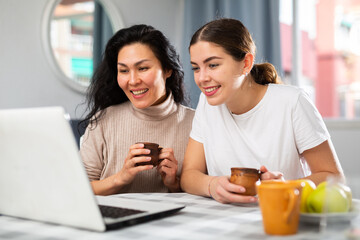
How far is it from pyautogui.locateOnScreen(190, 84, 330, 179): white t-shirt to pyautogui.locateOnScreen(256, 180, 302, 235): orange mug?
2.27 feet

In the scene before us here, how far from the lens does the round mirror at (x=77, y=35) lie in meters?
3.31

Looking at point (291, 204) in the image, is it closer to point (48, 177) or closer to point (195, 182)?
point (48, 177)

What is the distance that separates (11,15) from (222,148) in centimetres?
212

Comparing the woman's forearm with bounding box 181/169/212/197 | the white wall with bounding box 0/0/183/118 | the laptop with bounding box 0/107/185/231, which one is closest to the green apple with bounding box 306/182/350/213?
the laptop with bounding box 0/107/185/231

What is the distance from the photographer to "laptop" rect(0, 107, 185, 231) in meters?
0.83

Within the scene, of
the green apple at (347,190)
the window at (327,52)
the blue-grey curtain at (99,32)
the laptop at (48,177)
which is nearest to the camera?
the laptop at (48,177)

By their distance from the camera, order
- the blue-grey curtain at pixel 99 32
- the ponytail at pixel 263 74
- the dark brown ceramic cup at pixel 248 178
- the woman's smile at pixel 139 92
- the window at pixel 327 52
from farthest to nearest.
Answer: the window at pixel 327 52, the blue-grey curtain at pixel 99 32, the woman's smile at pixel 139 92, the ponytail at pixel 263 74, the dark brown ceramic cup at pixel 248 178

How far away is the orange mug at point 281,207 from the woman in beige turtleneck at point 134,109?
2.94 ft

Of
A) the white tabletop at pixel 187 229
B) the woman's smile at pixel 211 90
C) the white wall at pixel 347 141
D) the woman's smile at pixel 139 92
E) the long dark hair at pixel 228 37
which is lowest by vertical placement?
the white wall at pixel 347 141

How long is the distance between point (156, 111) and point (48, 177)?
107 centimetres

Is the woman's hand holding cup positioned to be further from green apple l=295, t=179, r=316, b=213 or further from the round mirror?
the round mirror

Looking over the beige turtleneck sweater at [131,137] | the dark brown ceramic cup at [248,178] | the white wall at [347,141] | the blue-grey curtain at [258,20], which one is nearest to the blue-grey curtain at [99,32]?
the blue-grey curtain at [258,20]

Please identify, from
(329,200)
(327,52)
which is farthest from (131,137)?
(327,52)

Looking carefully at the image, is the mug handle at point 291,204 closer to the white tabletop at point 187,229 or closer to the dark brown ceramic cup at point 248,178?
the white tabletop at point 187,229
